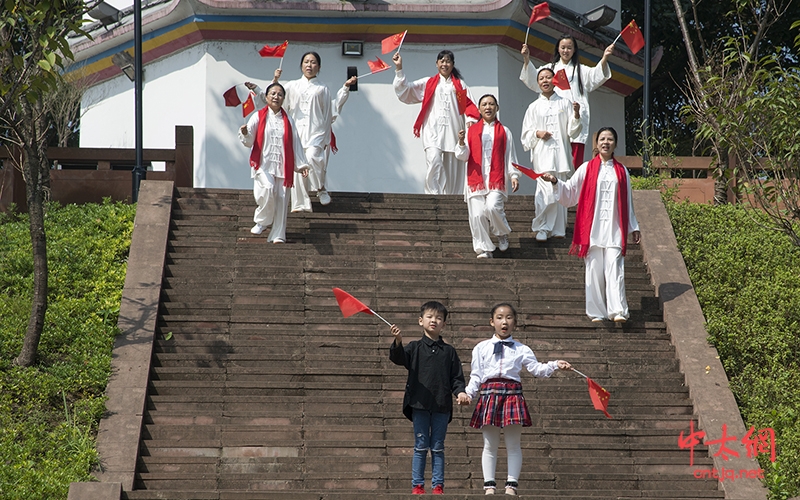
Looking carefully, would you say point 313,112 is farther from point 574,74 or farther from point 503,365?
point 503,365

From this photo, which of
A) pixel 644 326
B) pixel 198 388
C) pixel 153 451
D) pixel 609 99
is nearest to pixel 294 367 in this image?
pixel 198 388

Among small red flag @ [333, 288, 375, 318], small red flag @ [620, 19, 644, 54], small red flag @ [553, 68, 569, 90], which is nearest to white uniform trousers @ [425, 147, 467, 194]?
small red flag @ [553, 68, 569, 90]

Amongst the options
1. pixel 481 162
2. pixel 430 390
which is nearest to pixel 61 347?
pixel 430 390

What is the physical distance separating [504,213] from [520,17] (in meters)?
5.65

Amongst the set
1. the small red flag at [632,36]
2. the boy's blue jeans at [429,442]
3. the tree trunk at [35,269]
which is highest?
Result: the small red flag at [632,36]

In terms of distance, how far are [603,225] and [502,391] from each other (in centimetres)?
351

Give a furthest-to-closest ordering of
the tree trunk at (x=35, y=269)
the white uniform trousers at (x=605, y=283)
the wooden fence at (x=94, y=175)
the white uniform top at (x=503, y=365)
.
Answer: the wooden fence at (x=94, y=175) → the white uniform trousers at (x=605, y=283) → the tree trunk at (x=35, y=269) → the white uniform top at (x=503, y=365)

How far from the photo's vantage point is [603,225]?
34.5ft

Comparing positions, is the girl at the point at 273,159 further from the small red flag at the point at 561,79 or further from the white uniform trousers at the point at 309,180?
the small red flag at the point at 561,79

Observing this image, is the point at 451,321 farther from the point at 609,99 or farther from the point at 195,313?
the point at 609,99

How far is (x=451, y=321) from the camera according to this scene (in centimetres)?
1001

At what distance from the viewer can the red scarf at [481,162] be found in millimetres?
11461

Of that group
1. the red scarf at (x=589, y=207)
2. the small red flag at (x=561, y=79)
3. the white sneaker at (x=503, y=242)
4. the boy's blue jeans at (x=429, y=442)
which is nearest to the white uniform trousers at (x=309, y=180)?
the white sneaker at (x=503, y=242)

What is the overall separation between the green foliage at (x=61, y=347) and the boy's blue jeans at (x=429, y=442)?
7.73 feet
